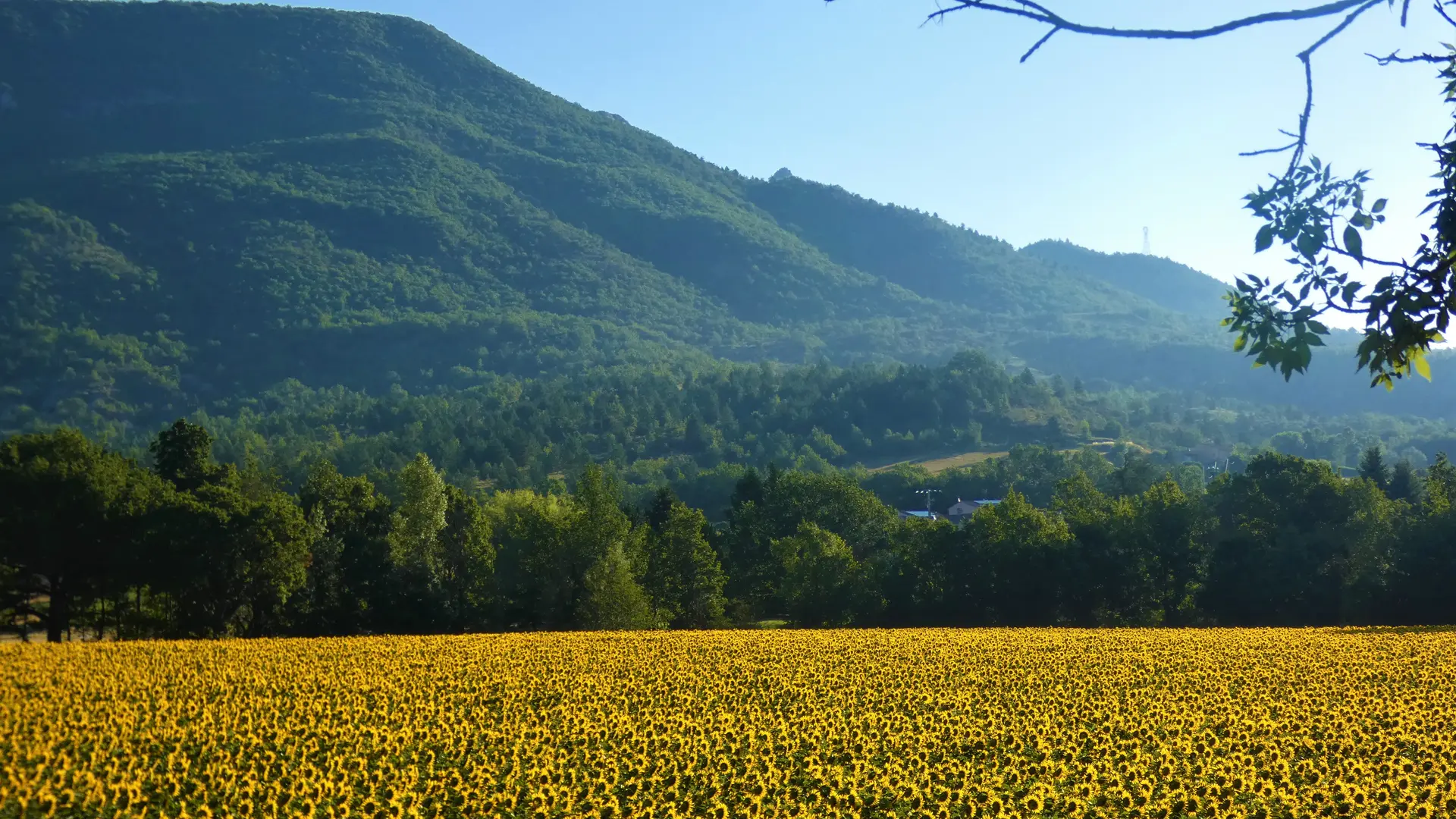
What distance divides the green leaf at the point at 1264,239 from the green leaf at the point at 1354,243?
13.2 inches

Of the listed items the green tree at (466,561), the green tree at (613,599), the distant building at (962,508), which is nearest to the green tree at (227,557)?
the green tree at (466,561)

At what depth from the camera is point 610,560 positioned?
64.6 meters

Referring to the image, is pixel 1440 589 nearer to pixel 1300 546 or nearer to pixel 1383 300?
pixel 1300 546

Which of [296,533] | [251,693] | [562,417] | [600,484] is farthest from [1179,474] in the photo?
[251,693]

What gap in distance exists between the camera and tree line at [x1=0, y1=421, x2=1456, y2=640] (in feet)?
179

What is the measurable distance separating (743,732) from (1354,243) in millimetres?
22214

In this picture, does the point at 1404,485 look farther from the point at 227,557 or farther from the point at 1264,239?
the point at 1264,239

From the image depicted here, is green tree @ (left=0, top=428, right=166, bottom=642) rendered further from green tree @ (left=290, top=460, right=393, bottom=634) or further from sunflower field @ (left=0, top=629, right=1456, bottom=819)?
sunflower field @ (left=0, top=629, right=1456, bottom=819)

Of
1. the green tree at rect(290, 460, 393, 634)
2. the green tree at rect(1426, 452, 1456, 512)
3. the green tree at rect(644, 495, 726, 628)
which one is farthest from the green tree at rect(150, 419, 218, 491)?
the green tree at rect(1426, 452, 1456, 512)

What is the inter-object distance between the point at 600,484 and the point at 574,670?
112 feet

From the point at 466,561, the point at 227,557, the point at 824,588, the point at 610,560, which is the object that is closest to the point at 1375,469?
the point at 824,588

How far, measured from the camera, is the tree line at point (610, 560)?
54.5 metres

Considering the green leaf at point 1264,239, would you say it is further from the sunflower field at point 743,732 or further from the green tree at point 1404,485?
the green tree at point 1404,485

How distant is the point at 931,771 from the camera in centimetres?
2128
